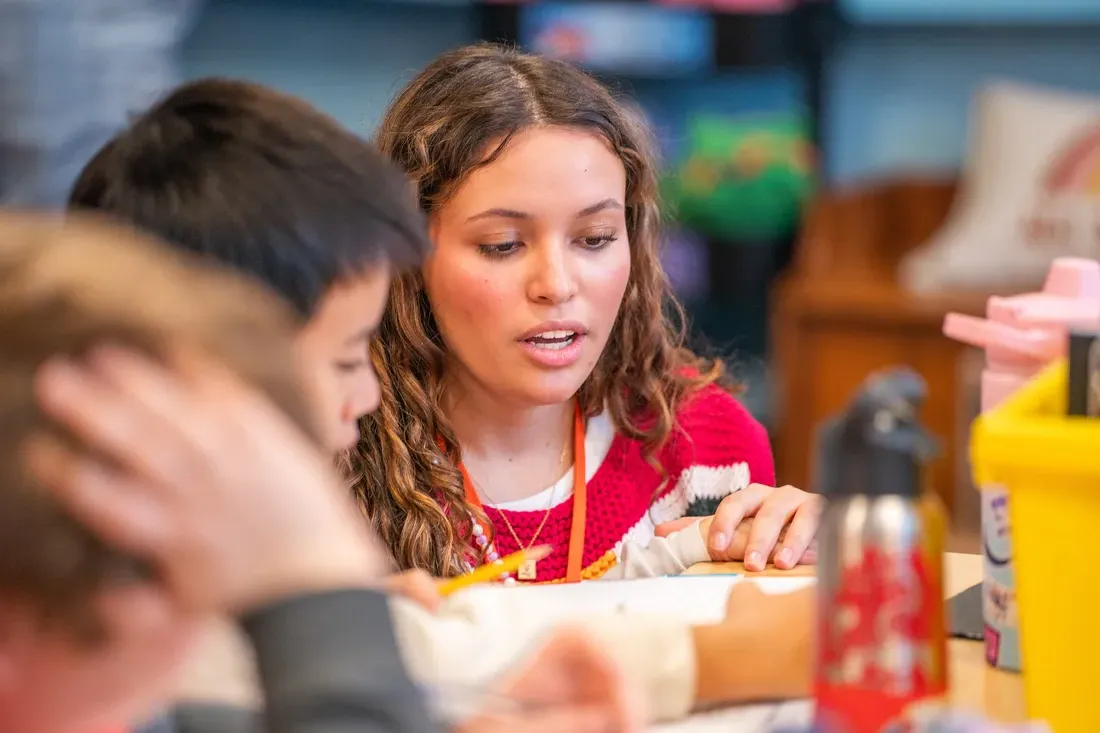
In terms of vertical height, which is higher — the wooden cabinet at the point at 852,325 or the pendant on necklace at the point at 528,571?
the pendant on necklace at the point at 528,571

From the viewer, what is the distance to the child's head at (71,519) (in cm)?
49

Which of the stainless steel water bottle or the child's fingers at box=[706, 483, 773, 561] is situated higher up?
the stainless steel water bottle

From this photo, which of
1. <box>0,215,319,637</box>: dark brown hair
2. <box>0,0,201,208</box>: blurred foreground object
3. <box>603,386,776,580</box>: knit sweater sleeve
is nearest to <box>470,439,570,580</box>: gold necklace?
<box>603,386,776,580</box>: knit sweater sleeve

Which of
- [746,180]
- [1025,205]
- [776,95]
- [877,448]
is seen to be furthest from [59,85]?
[877,448]

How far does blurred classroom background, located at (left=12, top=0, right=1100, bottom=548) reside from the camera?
351 cm

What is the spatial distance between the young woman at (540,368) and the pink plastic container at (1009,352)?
0.77 ft

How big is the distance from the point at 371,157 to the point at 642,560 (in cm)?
44

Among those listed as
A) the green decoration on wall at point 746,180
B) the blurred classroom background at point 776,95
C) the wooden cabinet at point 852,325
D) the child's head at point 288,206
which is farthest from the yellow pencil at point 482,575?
the green decoration on wall at point 746,180

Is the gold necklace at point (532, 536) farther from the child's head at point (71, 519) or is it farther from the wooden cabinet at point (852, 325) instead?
the wooden cabinet at point (852, 325)

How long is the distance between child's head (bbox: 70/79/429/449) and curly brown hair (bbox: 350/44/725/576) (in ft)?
1.39

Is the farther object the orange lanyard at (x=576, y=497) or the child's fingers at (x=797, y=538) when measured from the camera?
the orange lanyard at (x=576, y=497)

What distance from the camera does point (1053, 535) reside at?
0.70 metres

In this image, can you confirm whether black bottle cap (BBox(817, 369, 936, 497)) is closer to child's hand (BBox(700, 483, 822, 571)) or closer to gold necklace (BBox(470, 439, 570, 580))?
child's hand (BBox(700, 483, 822, 571))

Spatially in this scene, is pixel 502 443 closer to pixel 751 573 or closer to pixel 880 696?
pixel 751 573
